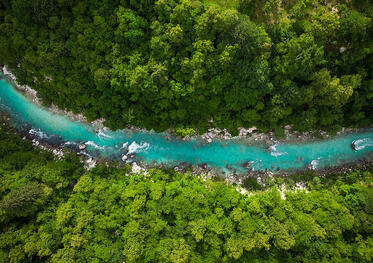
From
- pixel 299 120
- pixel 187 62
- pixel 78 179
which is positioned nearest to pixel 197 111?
pixel 187 62

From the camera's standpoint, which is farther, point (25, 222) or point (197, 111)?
point (197, 111)

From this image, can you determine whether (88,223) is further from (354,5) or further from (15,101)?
(354,5)

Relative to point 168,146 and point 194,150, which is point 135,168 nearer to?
point 168,146

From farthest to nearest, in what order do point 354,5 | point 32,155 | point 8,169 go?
point 32,155
point 8,169
point 354,5

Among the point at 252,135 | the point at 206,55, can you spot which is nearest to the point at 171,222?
the point at 252,135

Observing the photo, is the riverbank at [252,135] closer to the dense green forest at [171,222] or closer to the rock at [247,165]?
the rock at [247,165]

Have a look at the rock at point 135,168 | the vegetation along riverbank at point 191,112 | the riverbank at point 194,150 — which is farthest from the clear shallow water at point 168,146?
the vegetation along riverbank at point 191,112

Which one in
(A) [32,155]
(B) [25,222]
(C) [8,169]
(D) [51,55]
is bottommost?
(B) [25,222]
